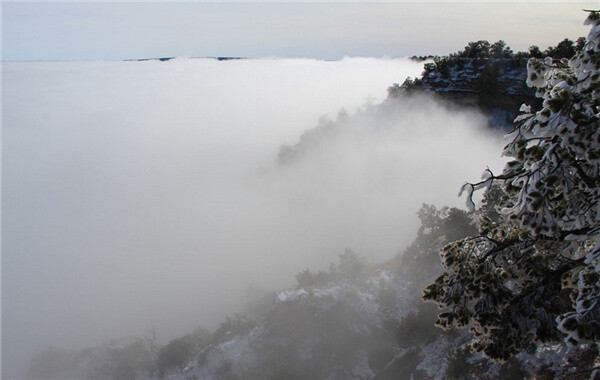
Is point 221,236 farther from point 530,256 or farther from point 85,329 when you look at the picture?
point 530,256

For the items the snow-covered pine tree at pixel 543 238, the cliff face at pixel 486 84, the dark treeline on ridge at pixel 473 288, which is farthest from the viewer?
the cliff face at pixel 486 84

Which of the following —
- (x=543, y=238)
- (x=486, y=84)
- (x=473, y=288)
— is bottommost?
(x=473, y=288)

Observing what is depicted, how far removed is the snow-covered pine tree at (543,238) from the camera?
552cm

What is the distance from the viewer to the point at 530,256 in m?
7.44

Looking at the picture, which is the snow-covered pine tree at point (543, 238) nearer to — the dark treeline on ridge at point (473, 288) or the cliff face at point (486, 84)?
the dark treeline on ridge at point (473, 288)

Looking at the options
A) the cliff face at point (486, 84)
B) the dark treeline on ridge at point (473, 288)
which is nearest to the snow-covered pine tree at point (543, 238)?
the dark treeline on ridge at point (473, 288)

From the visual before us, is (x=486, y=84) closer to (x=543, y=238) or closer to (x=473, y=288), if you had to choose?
(x=543, y=238)

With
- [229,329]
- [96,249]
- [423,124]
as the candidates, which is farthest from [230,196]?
[229,329]

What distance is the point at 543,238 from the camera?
673 cm

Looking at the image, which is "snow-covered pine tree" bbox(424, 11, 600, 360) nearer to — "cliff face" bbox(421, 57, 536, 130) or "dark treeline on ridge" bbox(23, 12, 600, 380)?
"dark treeline on ridge" bbox(23, 12, 600, 380)

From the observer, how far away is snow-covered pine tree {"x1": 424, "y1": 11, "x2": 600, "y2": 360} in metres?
5.52

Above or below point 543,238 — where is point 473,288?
below

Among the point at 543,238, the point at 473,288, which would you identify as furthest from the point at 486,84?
the point at 473,288

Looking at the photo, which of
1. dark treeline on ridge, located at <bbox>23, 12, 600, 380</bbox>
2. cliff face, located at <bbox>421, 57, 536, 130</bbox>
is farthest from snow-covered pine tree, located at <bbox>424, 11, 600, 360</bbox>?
cliff face, located at <bbox>421, 57, 536, 130</bbox>
